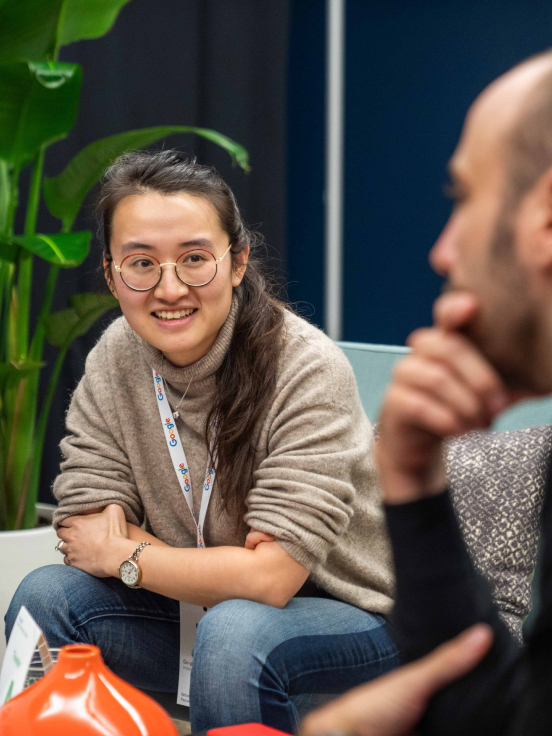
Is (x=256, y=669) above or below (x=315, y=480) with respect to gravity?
below

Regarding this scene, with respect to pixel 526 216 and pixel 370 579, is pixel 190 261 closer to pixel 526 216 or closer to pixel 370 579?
pixel 370 579

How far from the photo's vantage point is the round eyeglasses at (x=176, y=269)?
55.9 inches

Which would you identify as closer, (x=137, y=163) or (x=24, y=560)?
(x=137, y=163)

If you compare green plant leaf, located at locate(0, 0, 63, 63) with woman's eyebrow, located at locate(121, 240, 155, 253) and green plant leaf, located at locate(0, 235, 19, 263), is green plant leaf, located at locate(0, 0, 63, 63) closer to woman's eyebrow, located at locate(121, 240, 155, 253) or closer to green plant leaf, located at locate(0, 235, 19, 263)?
green plant leaf, located at locate(0, 235, 19, 263)

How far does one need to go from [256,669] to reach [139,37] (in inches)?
79.1

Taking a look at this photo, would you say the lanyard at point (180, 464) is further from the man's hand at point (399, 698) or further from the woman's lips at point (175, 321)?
the man's hand at point (399, 698)

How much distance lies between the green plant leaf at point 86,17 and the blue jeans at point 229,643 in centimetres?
115

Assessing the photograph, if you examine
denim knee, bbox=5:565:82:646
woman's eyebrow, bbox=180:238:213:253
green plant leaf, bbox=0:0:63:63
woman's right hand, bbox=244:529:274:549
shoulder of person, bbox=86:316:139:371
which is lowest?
denim knee, bbox=5:565:82:646

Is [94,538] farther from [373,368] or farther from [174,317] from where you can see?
[373,368]

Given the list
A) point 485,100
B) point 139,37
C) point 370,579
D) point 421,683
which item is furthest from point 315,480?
point 139,37

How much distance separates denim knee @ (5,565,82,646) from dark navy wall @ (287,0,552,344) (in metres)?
1.63

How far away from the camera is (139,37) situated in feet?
8.54

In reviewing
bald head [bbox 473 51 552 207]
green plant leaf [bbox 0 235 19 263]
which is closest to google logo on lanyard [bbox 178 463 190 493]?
green plant leaf [bbox 0 235 19 263]

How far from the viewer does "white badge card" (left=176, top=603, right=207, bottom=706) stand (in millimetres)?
1473
